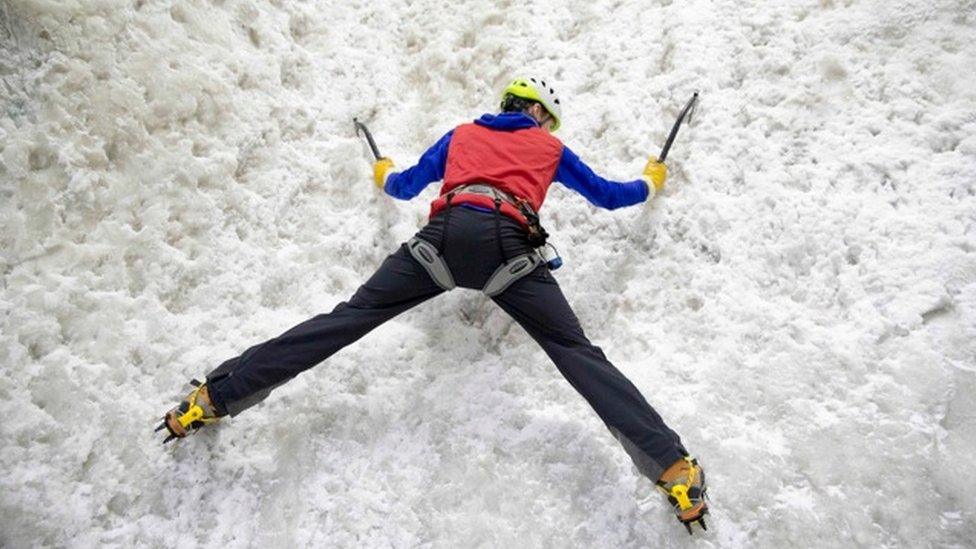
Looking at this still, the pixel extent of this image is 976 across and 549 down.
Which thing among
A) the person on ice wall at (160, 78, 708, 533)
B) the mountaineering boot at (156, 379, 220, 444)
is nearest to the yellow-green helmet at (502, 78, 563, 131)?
the person on ice wall at (160, 78, 708, 533)

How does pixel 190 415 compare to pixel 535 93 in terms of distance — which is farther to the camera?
pixel 535 93

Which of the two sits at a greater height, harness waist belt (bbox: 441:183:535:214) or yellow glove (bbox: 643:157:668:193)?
harness waist belt (bbox: 441:183:535:214)

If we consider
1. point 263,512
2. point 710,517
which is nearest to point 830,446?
point 710,517

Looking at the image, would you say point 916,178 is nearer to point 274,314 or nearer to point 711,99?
point 711,99

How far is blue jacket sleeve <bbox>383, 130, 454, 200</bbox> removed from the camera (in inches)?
176

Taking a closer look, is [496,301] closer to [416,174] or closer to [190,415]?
[416,174]

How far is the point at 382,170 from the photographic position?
16.7 ft

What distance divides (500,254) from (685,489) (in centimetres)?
175

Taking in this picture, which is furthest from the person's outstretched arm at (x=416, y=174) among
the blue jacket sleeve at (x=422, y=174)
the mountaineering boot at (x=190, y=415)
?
the mountaineering boot at (x=190, y=415)

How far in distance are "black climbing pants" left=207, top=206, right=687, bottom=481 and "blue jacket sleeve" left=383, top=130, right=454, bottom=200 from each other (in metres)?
0.71

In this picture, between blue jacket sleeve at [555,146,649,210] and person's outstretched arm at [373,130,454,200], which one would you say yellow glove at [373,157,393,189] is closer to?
person's outstretched arm at [373,130,454,200]

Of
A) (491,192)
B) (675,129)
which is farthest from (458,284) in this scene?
(675,129)

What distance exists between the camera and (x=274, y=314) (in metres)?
4.70

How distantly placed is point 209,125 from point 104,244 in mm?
1354
